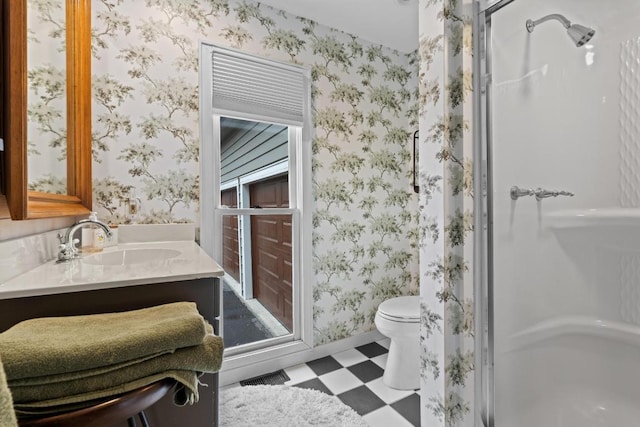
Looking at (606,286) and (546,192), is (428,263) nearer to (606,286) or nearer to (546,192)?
(546,192)

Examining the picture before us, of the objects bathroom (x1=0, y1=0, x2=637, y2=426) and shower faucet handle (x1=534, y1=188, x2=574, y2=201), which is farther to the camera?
shower faucet handle (x1=534, y1=188, x2=574, y2=201)

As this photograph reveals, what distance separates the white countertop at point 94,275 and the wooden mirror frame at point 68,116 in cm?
17

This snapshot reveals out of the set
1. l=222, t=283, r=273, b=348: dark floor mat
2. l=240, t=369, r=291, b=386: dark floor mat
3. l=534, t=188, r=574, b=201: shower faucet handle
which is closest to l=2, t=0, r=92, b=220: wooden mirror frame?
l=222, t=283, r=273, b=348: dark floor mat

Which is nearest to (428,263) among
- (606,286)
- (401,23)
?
(606,286)

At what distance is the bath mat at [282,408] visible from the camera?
1484 millimetres

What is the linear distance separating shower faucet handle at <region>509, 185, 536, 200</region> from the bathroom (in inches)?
1.4

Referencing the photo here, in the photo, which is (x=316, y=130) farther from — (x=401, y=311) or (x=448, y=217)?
(x=401, y=311)

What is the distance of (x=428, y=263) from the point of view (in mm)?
1325

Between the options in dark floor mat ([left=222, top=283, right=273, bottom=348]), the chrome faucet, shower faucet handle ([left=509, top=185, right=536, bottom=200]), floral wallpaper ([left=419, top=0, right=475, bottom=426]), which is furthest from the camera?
dark floor mat ([left=222, top=283, right=273, bottom=348])

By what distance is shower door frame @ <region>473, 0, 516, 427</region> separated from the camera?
50.7 inches

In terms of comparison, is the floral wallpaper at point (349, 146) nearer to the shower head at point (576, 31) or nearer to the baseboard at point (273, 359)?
the baseboard at point (273, 359)

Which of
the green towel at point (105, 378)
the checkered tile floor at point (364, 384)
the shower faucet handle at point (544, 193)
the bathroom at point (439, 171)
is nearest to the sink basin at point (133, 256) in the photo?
the bathroom at point (439, 171)

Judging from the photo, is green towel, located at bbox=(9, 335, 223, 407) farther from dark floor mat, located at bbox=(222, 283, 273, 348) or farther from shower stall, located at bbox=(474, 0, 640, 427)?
dark floor mat, located at bbox=(222, 283, 273, 348)

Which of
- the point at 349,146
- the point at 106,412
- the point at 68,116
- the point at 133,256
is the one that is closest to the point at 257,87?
the point at 349,146
